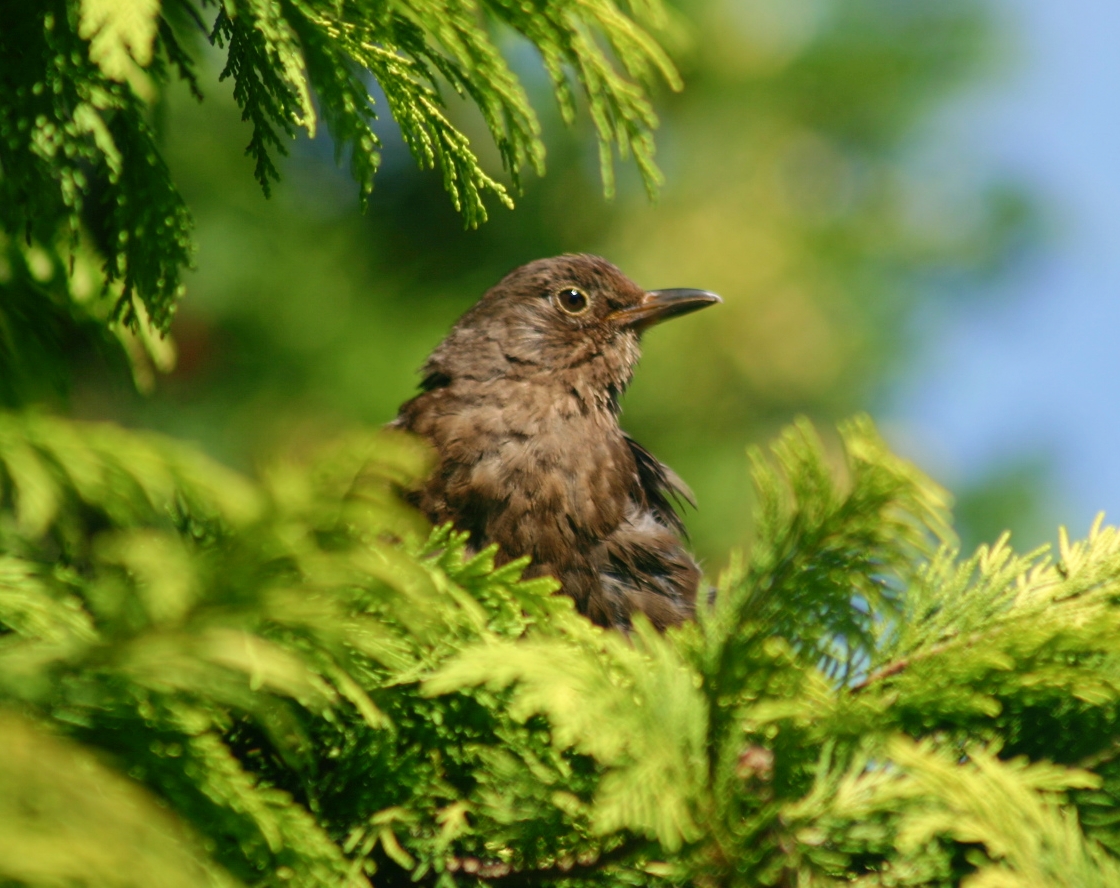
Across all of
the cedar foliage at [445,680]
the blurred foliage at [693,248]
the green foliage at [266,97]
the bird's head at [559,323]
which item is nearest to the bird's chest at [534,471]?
the bird's head at [559,323]

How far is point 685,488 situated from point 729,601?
7.76ft

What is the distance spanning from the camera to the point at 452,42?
1755 mm

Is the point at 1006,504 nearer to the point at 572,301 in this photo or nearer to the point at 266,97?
the point at 572,301

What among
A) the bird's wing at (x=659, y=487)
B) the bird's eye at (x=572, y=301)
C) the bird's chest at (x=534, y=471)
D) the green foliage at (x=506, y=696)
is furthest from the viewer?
the bird's eye at (x=572, y=301)

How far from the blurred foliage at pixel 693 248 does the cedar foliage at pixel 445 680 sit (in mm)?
4203

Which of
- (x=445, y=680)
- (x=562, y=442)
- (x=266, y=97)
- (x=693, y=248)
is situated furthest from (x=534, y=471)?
(x=693, y=248)

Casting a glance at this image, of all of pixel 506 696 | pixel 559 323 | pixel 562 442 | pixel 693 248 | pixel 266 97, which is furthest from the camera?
pixel 693 248

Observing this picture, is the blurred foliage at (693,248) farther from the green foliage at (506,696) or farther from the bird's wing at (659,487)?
the green foliage at (506,696)

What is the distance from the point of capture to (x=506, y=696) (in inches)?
58.9

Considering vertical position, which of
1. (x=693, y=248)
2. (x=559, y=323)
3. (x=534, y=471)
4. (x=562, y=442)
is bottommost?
(x=534, y=471)

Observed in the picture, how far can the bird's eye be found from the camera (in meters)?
3.97

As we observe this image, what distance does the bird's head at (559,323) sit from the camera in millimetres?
3674

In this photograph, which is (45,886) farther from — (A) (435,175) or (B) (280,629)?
(A) (435,175)

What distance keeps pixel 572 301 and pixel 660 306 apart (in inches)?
12.3
